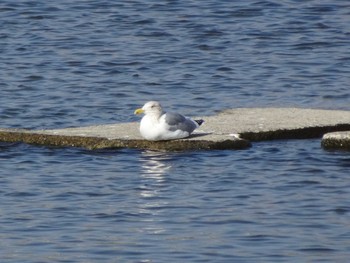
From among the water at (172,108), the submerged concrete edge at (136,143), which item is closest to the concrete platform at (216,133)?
the submerged concrete edge at (136,143)

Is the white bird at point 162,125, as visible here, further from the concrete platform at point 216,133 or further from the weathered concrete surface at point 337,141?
the weathered concrete surface at point 337,141

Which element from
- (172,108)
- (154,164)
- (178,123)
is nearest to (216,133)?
(178,123)

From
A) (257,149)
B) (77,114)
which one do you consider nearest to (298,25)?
(77,114)

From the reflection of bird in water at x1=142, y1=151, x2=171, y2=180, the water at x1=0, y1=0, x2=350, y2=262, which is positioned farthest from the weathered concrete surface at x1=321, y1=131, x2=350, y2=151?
the reflection of bird in water at x1=142, y1=151, x2=171, y2=180

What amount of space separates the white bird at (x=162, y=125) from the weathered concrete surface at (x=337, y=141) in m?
1.23

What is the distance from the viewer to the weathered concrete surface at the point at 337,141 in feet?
45.9

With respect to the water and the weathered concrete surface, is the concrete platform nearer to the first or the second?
the water

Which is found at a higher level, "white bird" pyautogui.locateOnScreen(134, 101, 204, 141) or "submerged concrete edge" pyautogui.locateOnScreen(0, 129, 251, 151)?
"white bird" pyautogui.locateOnScreen(134, 101, 204, 141)

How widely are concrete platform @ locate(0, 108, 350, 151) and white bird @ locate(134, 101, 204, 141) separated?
0.43 feet

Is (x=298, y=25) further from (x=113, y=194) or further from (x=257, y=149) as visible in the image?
Answer: (x=113, y=194)

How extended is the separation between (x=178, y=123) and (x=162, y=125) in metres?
0.16

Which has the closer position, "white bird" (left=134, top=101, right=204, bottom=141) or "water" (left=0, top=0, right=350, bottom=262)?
"water" (left=0, top=0, right=350, bottom=262)

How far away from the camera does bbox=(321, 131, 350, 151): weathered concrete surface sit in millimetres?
14000

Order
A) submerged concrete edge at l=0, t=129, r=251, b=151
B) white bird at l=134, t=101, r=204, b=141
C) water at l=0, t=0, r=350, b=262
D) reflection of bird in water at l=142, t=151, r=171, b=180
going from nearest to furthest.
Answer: water at l=0, t=0, r=350, b=262
reflection of bird in water at l=142, t=151, r=171, b=180
white bird at l=134, t=101, r=204, b=141
submerged concrete edge at l=0, t=129, r=251, b=151
